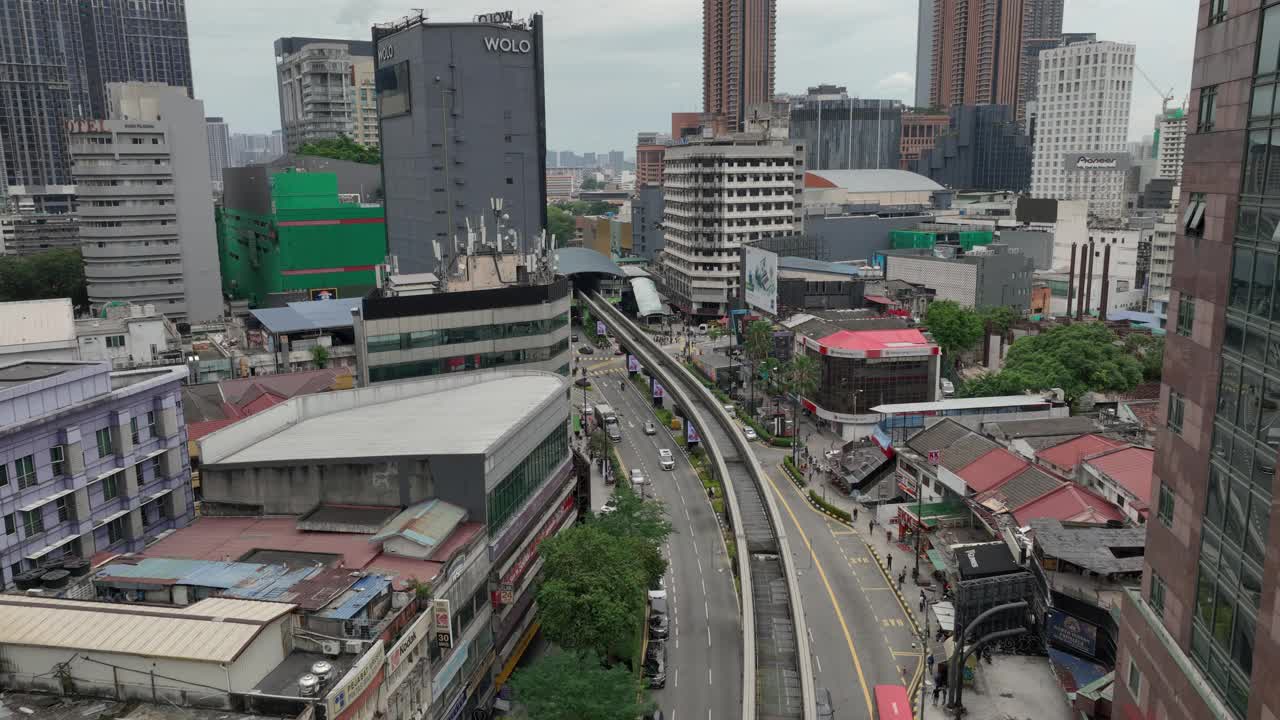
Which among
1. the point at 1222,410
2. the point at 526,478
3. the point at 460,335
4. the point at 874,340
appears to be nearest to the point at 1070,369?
the point at 874,340

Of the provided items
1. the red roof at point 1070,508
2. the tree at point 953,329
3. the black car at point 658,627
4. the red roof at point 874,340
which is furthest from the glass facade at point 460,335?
A: the tree at point 953,329

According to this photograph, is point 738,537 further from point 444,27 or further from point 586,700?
point 444,27

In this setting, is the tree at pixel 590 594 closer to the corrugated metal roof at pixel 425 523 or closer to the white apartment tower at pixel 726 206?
the corrugated metal roof at pixel 425 523

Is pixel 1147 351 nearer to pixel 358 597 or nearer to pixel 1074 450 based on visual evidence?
pixel 1074 450

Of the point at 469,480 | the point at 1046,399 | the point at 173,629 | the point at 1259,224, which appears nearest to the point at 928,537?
the point at 1046,399

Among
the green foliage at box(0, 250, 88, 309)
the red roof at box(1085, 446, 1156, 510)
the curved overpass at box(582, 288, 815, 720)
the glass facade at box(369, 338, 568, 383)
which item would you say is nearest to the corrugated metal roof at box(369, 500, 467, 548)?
the curved overpass at box(582, 288, 815, 720)

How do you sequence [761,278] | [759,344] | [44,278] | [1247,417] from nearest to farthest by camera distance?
[1247,417]
[759,344]
[761,278]
[44,278]
